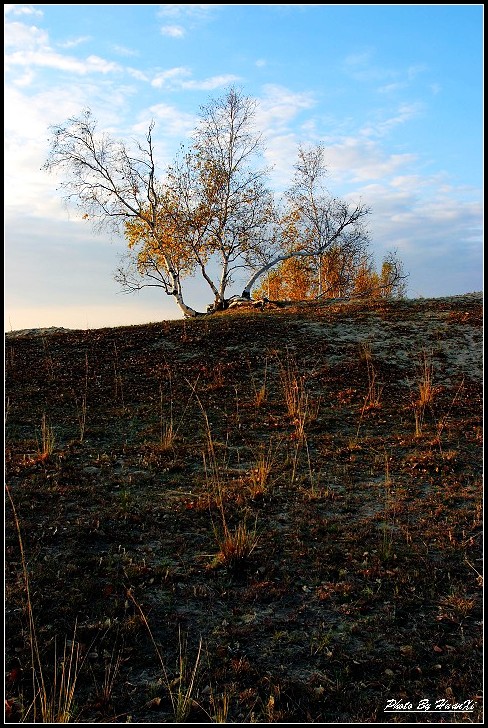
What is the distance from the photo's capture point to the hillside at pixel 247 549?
3596mm

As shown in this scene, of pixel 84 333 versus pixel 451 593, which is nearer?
pixel 451 593

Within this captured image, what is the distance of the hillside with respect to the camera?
3596mm

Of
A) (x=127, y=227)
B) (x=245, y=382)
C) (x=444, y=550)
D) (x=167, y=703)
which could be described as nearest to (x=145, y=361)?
(x=245, y=382)

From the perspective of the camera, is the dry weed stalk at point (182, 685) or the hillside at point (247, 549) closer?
the dry weed stalk at point (182, 685)

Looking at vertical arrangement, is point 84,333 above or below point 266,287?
below

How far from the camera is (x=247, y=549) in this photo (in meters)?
5.11

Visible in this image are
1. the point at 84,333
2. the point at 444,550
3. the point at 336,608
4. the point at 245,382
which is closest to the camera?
the point at 336,608

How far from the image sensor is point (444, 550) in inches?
211

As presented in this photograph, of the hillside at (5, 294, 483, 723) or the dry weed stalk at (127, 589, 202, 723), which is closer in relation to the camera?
the dry weed stalk at (127, 589, 202, 723)

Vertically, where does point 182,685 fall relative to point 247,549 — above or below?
below

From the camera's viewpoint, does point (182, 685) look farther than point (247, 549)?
No

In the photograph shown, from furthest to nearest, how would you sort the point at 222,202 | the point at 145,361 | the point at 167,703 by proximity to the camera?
the point at 222,202 < the point at 145,361 < the point at 167,703

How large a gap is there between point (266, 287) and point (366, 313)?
702 inches

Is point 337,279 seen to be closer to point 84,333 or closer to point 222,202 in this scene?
point 222,202
